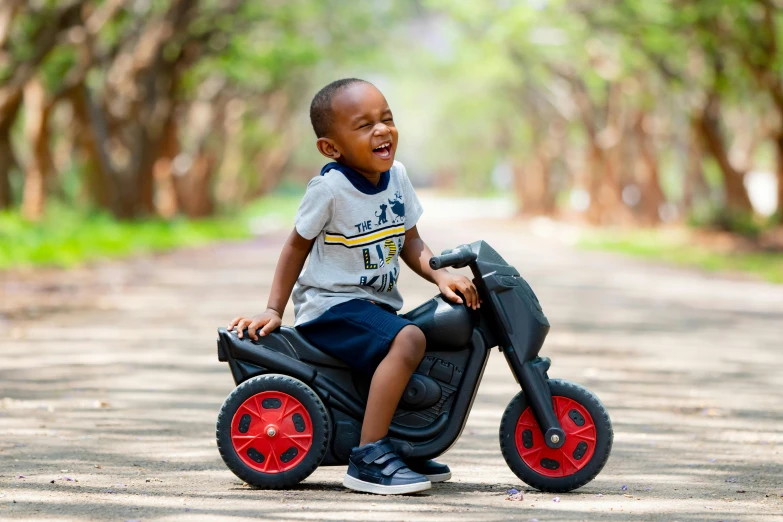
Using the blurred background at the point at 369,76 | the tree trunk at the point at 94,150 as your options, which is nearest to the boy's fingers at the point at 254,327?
the blurred background at the point at 369,76

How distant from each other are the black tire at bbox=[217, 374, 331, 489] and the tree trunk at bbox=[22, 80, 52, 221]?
20056mm

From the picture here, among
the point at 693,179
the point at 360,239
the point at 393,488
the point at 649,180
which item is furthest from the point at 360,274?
the point at 693,179

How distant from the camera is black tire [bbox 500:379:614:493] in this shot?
4820 mm

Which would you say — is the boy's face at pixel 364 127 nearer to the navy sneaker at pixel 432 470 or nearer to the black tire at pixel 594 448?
the black tire at pixel 594 448

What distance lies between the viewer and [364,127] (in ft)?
15.9

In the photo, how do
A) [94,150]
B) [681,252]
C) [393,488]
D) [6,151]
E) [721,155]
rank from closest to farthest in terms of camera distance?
[393,488] < [6,151] < [681,252] < [94,150] < [721,155]

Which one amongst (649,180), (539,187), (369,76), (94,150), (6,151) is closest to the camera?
(6,151)

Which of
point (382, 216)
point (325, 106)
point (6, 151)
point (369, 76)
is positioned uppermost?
point (369, 76)

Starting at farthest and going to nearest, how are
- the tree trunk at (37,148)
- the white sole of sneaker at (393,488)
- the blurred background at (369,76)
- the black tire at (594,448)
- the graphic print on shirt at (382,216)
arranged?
the tree trunk at (37,148) → the blurred background at (369,76) → the graphic print on shirt at (382,216) → the black tire at (594,448) → the white sole of sneaker at (393,488)

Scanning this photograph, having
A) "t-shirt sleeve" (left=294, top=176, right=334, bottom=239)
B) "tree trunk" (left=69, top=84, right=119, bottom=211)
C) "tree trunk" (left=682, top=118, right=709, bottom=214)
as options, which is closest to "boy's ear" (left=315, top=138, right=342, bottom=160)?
"t-shirt sleeve" (left=294, top=176, right=334, bottom=239)

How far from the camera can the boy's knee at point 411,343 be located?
15.6 feet

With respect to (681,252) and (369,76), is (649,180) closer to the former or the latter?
(681,252)

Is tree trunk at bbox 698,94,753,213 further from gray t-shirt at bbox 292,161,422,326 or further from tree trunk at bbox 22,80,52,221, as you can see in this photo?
gray t-shirt at bbox 292,161,422,326

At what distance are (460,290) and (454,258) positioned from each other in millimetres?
144
